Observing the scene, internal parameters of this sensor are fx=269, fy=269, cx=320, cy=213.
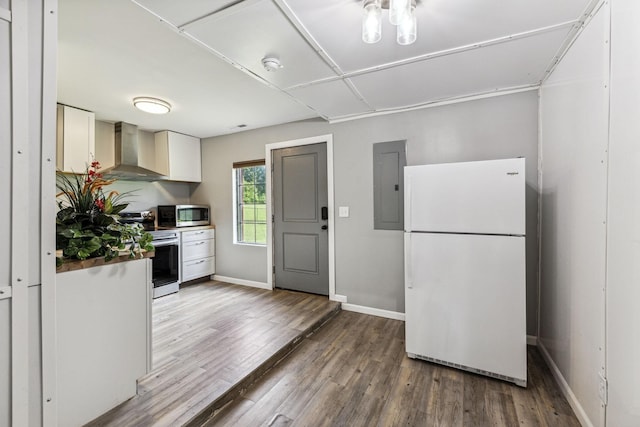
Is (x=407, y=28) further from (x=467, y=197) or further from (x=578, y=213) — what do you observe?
(x=578, y=213)

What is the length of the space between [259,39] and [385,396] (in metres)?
2.43

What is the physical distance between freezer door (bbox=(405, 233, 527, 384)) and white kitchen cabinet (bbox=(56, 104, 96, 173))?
3525 millimetres

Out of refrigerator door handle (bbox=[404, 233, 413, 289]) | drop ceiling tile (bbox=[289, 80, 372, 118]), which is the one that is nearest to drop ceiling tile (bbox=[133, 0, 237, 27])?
drop ceiling tile (bbox=[289, 80, 372, 118])

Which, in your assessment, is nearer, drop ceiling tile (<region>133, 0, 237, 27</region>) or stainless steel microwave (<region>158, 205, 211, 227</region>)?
drop ceiling tile (<region>133, 0, 237, 27</region>)

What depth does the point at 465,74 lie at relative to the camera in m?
2.11

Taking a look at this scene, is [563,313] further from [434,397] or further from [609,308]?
[434,397]

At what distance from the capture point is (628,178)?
1.15 meters

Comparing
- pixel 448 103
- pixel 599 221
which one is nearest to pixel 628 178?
pixel 599 221

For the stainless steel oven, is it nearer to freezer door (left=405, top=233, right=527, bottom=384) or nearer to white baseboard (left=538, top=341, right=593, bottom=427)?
freezer door (left=405, top=233, right=527, bottom=384)

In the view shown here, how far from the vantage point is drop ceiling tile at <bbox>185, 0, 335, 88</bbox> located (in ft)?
4.74

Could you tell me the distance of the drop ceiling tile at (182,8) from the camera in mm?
1360

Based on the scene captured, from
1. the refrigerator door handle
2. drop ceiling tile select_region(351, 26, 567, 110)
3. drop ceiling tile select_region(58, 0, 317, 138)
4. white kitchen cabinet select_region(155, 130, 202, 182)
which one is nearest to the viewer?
drop ceiling tile select_region(58, 0, 317, 138)

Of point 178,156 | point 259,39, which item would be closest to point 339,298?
point 259,39

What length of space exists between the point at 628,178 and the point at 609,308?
613 millimetres
